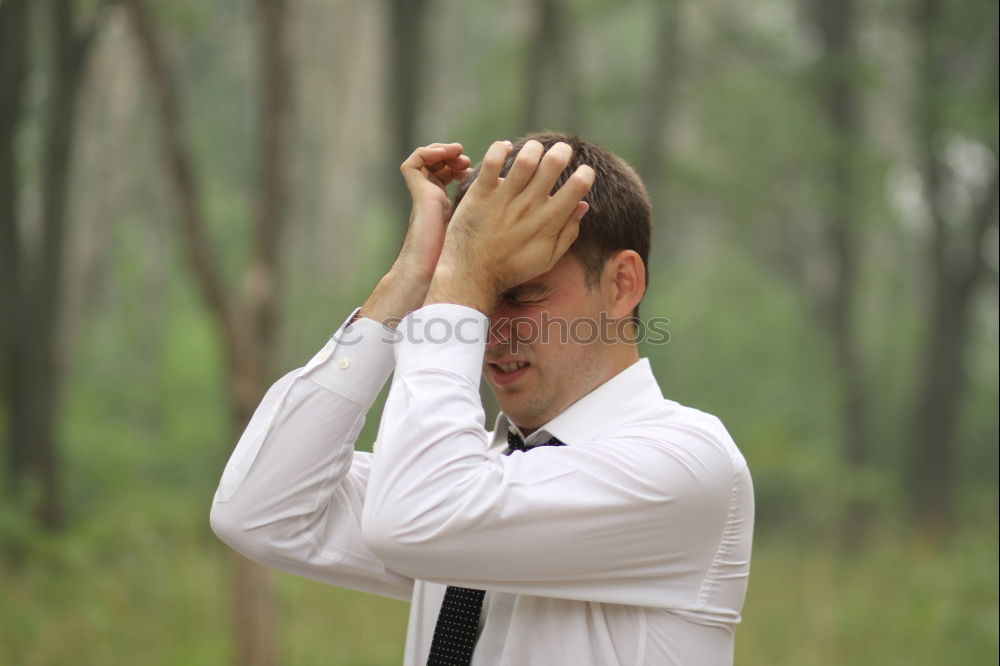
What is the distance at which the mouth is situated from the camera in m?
2.17

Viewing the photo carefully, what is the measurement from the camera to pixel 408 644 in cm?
228

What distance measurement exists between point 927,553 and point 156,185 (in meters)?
19.5

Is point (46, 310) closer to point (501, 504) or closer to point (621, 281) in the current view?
point (621, 281)

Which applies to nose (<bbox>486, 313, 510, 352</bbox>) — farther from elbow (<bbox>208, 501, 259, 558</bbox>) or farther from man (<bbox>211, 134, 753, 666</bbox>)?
elbow (<bbox>208, 501, 259, 558</bbox>)

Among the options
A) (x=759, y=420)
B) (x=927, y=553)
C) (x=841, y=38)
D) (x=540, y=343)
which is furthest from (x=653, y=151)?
(x=540, y=343)

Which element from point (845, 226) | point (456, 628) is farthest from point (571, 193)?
point (845, 226)

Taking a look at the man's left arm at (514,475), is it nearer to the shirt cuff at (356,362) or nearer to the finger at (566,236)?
the finger at (566,236)

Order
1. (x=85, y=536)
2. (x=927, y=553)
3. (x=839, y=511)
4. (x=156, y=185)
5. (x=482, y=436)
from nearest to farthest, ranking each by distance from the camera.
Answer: (x=482, y=436) < (x=85, y=536) < (x=927, y=553) < (x=839, y=511) < (x=156, y=185)

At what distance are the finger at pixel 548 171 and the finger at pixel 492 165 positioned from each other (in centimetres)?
6

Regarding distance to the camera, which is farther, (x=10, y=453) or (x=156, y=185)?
(x=156, y=185)

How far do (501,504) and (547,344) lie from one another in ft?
1.43

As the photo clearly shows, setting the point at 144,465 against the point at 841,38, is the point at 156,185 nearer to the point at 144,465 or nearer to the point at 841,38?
the point at 144,465

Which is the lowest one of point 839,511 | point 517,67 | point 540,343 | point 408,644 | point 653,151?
point 839,511

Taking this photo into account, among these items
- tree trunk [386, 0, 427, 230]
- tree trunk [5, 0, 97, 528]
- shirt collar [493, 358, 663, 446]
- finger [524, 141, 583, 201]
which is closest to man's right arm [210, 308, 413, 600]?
shirt collar [493, 358, 663, 446]
